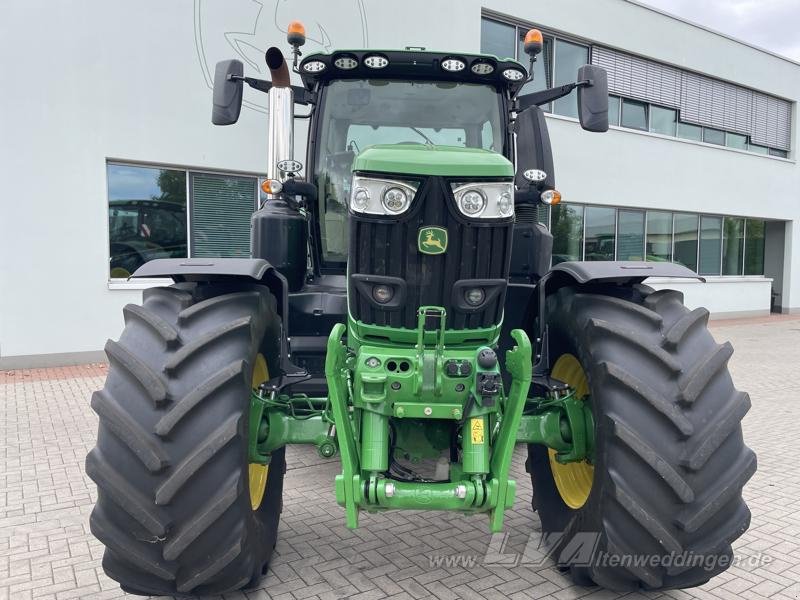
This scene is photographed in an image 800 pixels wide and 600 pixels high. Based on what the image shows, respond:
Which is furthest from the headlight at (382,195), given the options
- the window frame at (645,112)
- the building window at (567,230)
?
the window frame at (645,112)

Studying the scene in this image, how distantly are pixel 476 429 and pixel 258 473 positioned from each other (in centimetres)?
126

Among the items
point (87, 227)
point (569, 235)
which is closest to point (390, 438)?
point (87, 227)

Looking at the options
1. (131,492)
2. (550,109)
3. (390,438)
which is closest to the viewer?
(131,492)

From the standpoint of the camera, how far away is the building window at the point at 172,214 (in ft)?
28.5

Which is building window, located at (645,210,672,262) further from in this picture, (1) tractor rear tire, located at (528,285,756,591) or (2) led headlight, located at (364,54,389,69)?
(1) tractor rear tire, located at (528,285,756,591)

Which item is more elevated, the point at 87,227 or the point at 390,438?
the point at 87,227

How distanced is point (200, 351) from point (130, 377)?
0.96ft

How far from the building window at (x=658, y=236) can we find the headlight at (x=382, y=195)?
1346cm

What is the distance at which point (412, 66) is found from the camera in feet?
12.4

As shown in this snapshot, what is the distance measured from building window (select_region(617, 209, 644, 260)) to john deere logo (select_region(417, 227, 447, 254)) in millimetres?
12482

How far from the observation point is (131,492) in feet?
7.82

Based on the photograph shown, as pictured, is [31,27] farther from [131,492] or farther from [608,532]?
[608,532]

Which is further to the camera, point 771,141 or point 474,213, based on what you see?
point 771,141

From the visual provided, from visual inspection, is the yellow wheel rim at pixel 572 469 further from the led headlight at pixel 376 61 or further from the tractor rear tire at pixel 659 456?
the led headlight at pixel 376 61
